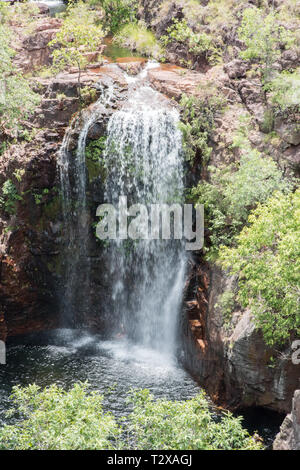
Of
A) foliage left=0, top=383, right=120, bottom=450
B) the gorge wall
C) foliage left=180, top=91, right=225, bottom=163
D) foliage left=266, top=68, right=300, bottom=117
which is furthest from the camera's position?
foliage left=180, top=91, right=225, bottom=163

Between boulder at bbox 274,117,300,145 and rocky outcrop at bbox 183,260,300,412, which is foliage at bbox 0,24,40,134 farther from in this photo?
boulder at bbox 274,117,300,145

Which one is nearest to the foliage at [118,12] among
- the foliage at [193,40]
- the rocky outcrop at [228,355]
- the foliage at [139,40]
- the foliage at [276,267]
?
the foliage at [139,40]

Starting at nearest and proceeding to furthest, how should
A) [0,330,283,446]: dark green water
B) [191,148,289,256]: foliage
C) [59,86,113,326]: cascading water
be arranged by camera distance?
[0,330,283,446]: dark green water, [191,148,289,256]: foliage, [59,86,113,326]: cascading water

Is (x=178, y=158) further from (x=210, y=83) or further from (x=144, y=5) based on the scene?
(x=144, y=5)

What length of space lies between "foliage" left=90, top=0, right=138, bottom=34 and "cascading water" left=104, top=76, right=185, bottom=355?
11656mm

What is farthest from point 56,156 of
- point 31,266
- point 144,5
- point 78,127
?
point 144,5

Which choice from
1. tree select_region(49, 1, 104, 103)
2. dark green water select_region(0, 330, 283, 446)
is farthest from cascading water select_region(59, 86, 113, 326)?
tree select_region(49, 1, 104, 103)

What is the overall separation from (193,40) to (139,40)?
15.4ft

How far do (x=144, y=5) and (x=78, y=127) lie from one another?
1302 cm

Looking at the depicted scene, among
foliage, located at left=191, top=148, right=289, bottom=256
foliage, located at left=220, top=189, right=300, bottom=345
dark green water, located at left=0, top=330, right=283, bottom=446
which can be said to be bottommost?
dark green water, located at left=0, top=330, right=283, bottom=446

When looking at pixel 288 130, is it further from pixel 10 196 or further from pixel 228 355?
pixel 10 196

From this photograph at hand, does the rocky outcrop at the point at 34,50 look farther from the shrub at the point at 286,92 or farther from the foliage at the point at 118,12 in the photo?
the shrub at the point at 286,92

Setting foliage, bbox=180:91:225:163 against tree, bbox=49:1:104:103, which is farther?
tree, bbox=49:1:104:103

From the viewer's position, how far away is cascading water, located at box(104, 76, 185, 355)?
67.2ft
